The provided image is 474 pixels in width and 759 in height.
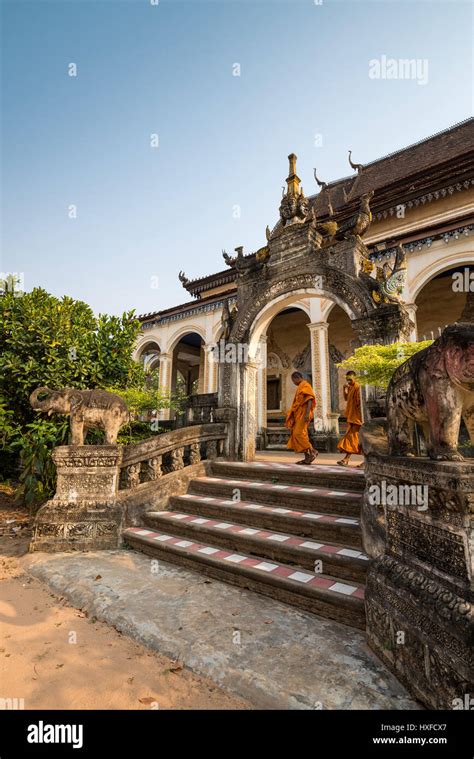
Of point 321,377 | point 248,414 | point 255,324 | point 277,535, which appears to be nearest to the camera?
point 277,535

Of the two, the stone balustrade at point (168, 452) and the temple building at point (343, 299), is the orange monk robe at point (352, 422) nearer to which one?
the temple building at point (343, 299)

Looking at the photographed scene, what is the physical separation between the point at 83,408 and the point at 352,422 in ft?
16.8

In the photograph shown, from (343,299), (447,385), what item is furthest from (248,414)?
(447,385)

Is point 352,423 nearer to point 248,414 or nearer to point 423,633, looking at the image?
point 248,414

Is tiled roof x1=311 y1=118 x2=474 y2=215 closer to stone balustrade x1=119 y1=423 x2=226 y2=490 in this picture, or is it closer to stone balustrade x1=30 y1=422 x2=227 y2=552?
stone balustrade x1=119 y1=423 x2=226 y2=490

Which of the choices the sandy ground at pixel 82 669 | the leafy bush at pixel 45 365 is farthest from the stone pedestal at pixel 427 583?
the leafy bush at pixel 45 365

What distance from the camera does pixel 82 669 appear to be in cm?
214

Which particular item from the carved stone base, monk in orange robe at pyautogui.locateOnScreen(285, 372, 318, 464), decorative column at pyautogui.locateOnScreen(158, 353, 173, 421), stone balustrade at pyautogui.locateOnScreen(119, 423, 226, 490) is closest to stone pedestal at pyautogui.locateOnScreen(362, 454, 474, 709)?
the carved stone base

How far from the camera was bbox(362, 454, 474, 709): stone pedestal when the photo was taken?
1.65 meters

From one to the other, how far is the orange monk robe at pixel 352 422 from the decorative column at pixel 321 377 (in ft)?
13.7

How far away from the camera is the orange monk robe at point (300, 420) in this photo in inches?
259

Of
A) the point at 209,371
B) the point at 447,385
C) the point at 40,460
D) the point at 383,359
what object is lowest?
the point at 40,460

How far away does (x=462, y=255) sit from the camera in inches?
366
